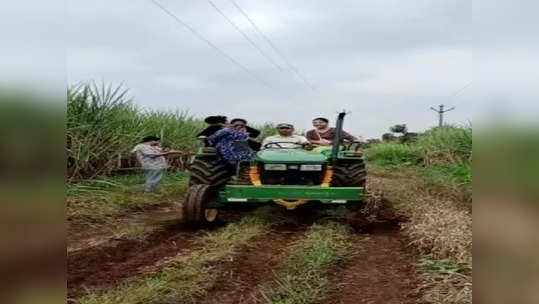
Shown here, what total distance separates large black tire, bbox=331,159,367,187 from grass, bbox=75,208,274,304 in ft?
4.37

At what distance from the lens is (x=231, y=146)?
436cm

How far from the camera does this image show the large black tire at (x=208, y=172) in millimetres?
4315

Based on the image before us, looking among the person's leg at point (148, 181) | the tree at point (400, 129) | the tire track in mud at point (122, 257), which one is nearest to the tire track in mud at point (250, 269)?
the tire track in mud at point (122, 257)

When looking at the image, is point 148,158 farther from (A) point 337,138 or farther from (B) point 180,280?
(B) point 180,280

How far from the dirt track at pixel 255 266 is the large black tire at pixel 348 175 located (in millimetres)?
651

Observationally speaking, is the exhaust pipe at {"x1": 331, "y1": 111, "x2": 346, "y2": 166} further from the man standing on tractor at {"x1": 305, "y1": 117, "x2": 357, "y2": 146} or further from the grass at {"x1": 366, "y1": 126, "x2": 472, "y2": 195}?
the grass at {"x1": 366, "y1": 126, "x2": 472, "y2": 195}

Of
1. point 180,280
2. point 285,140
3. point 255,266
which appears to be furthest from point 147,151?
point 180,280

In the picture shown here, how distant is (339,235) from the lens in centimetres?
355

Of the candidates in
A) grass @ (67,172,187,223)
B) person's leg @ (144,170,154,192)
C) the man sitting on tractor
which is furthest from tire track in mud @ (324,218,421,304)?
person's leg @ (144,170,154,192)

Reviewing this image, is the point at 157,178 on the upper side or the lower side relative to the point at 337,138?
lower

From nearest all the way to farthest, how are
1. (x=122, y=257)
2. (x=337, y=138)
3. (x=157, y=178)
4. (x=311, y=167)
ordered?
(x=122, y=257) → (x=337, y=138) → (x=311, y=167) → (x=157, y=178)

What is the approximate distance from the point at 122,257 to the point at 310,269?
1243mm
